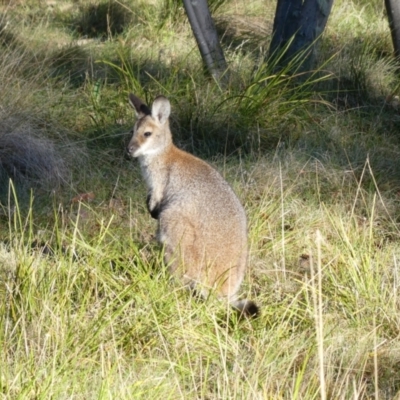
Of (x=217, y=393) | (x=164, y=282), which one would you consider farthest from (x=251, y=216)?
(x=217, y=393)

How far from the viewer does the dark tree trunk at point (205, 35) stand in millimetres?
7582

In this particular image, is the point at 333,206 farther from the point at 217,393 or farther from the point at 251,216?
the point at 217,393

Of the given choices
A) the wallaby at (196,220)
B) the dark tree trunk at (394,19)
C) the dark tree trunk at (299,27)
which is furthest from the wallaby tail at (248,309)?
the dark tree trunk at (394,19)

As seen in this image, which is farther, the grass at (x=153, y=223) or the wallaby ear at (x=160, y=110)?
the wallaby ear at (x=160, y=110)

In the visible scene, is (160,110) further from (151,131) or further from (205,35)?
(205,35)

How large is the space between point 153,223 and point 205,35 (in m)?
2.48

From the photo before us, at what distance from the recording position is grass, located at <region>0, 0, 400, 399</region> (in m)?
3.86

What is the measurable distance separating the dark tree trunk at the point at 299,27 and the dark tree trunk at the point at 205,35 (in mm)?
466

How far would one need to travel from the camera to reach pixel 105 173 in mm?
6797

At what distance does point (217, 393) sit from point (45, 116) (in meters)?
4.03

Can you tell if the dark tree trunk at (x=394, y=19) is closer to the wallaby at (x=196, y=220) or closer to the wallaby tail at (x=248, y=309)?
the wallaby at (x=196, y=220)

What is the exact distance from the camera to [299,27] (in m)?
7.88

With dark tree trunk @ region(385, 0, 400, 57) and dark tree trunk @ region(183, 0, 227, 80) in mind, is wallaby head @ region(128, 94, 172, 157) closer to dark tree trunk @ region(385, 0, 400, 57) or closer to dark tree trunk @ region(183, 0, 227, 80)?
dark tree trunk @ region(183, 0, 227, 80)

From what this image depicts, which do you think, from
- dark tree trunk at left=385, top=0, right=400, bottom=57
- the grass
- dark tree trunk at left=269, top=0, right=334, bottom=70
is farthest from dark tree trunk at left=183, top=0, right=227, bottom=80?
dark tree trunk at left=385, top=0, right=400, bottom=57
